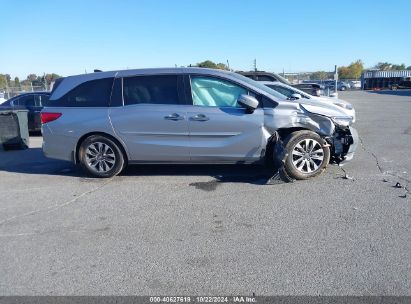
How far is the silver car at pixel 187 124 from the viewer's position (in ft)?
19.3

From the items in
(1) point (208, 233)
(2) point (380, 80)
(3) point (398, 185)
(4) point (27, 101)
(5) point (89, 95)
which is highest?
(2) point (380, 80)

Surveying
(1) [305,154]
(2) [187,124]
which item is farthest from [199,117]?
(1) [305,154]

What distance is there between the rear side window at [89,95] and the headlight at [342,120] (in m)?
3.76

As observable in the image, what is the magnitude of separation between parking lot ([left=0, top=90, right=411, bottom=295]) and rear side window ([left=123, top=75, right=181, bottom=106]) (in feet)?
4.24

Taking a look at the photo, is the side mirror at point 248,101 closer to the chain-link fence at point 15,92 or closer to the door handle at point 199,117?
the door handle at point 199,117

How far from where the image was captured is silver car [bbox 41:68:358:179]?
587 cm

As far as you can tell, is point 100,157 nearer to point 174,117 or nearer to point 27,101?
point 174,117

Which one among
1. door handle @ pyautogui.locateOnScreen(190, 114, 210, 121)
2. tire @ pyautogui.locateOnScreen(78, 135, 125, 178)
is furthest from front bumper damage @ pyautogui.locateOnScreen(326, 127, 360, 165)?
tire @ pyautogui.locateOnScreen(78, 135, 125, 178)

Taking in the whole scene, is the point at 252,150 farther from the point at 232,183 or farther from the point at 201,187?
the point at 201,187

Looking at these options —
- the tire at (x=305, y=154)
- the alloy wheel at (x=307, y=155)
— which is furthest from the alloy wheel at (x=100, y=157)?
the alloy wheel at (x=307, y=155)

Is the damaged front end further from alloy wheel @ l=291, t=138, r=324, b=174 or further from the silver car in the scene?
alloy wheel @ l=291, t=138, r=324, b=174

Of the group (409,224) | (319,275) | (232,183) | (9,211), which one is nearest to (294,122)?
(232,183)

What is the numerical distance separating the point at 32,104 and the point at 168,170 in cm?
751

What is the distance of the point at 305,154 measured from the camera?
5.83m
